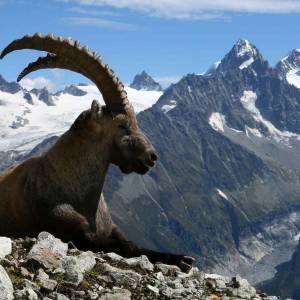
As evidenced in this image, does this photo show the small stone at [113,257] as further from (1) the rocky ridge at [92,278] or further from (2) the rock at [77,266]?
(2) the rock at [77,266]

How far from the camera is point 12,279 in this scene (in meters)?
10.1

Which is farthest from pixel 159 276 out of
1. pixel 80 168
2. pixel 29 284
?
pixel 80 168

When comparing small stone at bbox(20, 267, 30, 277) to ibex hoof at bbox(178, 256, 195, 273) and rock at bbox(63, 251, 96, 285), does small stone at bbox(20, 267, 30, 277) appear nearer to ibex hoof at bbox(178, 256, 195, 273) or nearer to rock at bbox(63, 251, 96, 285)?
rock at bbox(63, 251, 96, 285)

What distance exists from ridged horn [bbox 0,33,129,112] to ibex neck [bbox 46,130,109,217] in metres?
0.96

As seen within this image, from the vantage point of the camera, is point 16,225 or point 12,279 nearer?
point 12,279

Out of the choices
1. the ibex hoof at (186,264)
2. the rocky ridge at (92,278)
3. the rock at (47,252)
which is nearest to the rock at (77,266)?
the rocky ridge at (92,278)

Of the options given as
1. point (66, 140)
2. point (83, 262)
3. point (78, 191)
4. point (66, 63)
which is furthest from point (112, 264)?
point (66, 63)

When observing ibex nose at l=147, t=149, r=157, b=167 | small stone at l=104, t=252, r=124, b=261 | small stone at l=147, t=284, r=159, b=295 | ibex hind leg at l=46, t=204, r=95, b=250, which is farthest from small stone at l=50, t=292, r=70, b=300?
ibex nose at l=147, t=149, r=157, b=167

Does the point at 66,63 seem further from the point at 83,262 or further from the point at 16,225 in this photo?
the point at 83,262

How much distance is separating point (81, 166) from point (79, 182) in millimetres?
349

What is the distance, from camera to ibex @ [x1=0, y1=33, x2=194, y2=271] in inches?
575

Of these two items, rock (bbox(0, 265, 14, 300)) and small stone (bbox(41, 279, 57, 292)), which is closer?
rock (bbox(0, 265, 14, 300))

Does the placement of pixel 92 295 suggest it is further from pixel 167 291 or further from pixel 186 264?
pixel 186 264

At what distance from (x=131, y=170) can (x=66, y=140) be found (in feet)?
5.09
